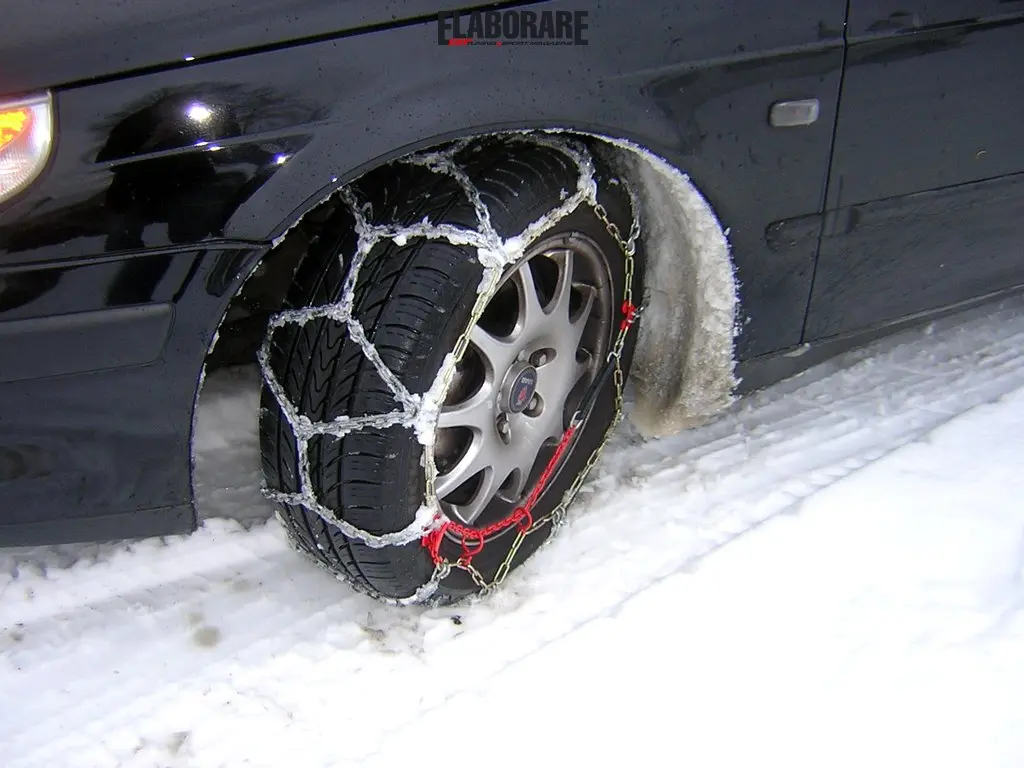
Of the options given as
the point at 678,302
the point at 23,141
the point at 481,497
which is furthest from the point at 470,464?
the point at 23,141

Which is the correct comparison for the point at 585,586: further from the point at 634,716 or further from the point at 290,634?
the point at 290,634

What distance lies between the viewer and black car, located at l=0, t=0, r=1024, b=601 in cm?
125

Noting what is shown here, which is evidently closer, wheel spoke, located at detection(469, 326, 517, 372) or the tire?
the tire

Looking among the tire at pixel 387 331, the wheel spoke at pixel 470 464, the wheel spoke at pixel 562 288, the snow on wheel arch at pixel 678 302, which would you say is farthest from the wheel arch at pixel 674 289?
the wheel spoke at pixel 470 464

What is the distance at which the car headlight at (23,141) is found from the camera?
1191 mm

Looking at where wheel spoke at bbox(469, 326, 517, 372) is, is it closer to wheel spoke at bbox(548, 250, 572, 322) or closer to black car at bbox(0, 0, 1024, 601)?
black car at bbox(0, 0, 1024, 601)

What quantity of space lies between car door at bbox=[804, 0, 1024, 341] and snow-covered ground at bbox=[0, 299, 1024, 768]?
445 millimetres

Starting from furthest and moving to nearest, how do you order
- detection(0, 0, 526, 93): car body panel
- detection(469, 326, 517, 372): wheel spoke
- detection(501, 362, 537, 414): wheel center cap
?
detection(501, 362, 537, 414): wheel center cap → detection(469, 326, 517, 372): wheel spoke → detection(0, 0, 526, 93): car body panel

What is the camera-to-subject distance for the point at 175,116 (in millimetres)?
1248

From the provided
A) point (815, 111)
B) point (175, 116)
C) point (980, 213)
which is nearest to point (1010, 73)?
point (980, 213)

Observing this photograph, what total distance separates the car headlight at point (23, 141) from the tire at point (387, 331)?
1.59ft

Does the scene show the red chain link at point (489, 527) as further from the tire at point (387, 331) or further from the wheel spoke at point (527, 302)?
the wheel spoke at point (527, 302)

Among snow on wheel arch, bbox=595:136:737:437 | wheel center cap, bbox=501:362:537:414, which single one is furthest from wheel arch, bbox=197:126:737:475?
wheel center cap, bbox=501:362:537:414

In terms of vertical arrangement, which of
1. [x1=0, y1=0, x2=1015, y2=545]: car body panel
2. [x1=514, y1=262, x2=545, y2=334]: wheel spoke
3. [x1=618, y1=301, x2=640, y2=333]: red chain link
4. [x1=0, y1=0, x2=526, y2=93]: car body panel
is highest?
[x1=0, y1=0, x2=526, y2=93]: car body panel
